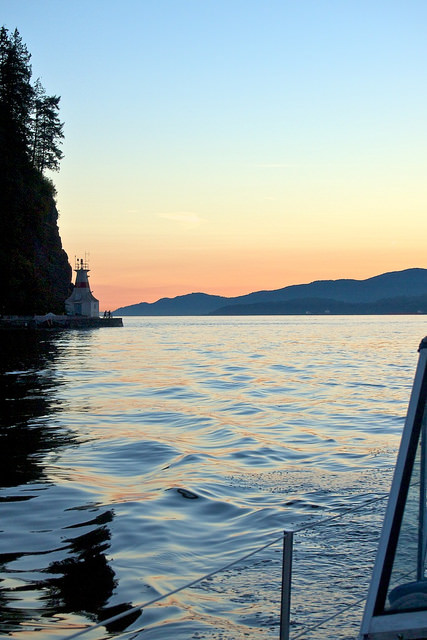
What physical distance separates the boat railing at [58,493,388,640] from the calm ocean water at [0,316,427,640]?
0.03 metres

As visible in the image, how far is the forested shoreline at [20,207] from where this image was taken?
76438mm

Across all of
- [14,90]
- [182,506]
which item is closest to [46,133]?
[14,90]

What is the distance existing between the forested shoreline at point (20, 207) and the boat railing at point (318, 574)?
69.1 meters

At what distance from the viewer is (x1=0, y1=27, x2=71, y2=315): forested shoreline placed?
76.4 metres

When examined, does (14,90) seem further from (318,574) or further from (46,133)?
(318,574)

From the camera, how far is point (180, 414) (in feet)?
74.7

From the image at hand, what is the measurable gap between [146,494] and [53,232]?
3718 inches

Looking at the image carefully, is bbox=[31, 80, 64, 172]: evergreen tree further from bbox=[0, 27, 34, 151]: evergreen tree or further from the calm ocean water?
the calm ocean water

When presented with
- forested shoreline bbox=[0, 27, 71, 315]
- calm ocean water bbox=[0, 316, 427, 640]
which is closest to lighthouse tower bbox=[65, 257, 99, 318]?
forested shoreline bbox=[0, 27, 71, 315]

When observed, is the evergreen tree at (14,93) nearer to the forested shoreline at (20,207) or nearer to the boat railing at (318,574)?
the forested shoreline at (20,207)

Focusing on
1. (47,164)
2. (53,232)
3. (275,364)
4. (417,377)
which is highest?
(47,164)

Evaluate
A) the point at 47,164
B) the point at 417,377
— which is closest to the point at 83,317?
the point at 47,164

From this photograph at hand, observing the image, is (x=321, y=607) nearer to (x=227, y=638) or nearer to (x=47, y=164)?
(x=227, y=638)

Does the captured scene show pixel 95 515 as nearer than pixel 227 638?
No
